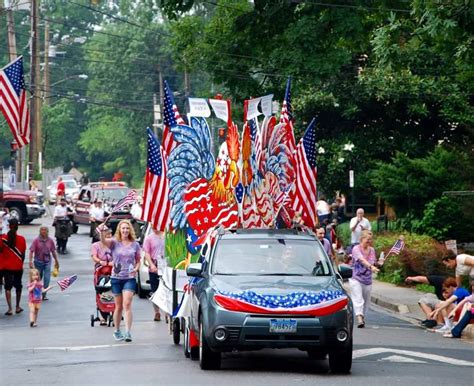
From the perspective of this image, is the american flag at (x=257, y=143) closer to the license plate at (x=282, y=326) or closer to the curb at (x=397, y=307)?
A: the curb at (x=397, y=307)

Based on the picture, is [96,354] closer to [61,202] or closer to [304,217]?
[304,217]

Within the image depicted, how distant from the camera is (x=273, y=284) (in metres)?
16.3

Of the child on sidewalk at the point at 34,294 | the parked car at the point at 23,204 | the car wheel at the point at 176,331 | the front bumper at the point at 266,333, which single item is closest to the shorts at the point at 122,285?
the car wheel at the point at 176,331

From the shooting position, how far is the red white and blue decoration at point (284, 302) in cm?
1575

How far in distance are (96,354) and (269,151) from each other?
4721 millimetres

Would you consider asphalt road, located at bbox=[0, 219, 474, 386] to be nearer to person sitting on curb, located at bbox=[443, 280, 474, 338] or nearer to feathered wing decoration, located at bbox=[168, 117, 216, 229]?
person sitting on curb, located at bbox=[443, 280, 474, 338]

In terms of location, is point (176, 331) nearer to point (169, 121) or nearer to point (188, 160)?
point (188, 160)

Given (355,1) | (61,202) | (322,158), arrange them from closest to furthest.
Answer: (355,1), (61,202), (322,158)

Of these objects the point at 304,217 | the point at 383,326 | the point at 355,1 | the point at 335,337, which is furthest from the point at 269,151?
the point at 355,1

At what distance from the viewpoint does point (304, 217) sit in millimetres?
23688

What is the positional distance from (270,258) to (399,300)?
12.2m

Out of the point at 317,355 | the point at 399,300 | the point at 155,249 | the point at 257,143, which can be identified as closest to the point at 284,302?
the point at 317,355

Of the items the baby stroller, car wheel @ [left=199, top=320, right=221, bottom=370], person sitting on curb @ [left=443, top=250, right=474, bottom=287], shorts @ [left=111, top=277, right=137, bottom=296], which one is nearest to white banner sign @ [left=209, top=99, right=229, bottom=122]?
shorts @ [left=111, top=277, right=137, bottom=296]

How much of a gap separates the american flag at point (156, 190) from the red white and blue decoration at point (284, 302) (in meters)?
4.98
